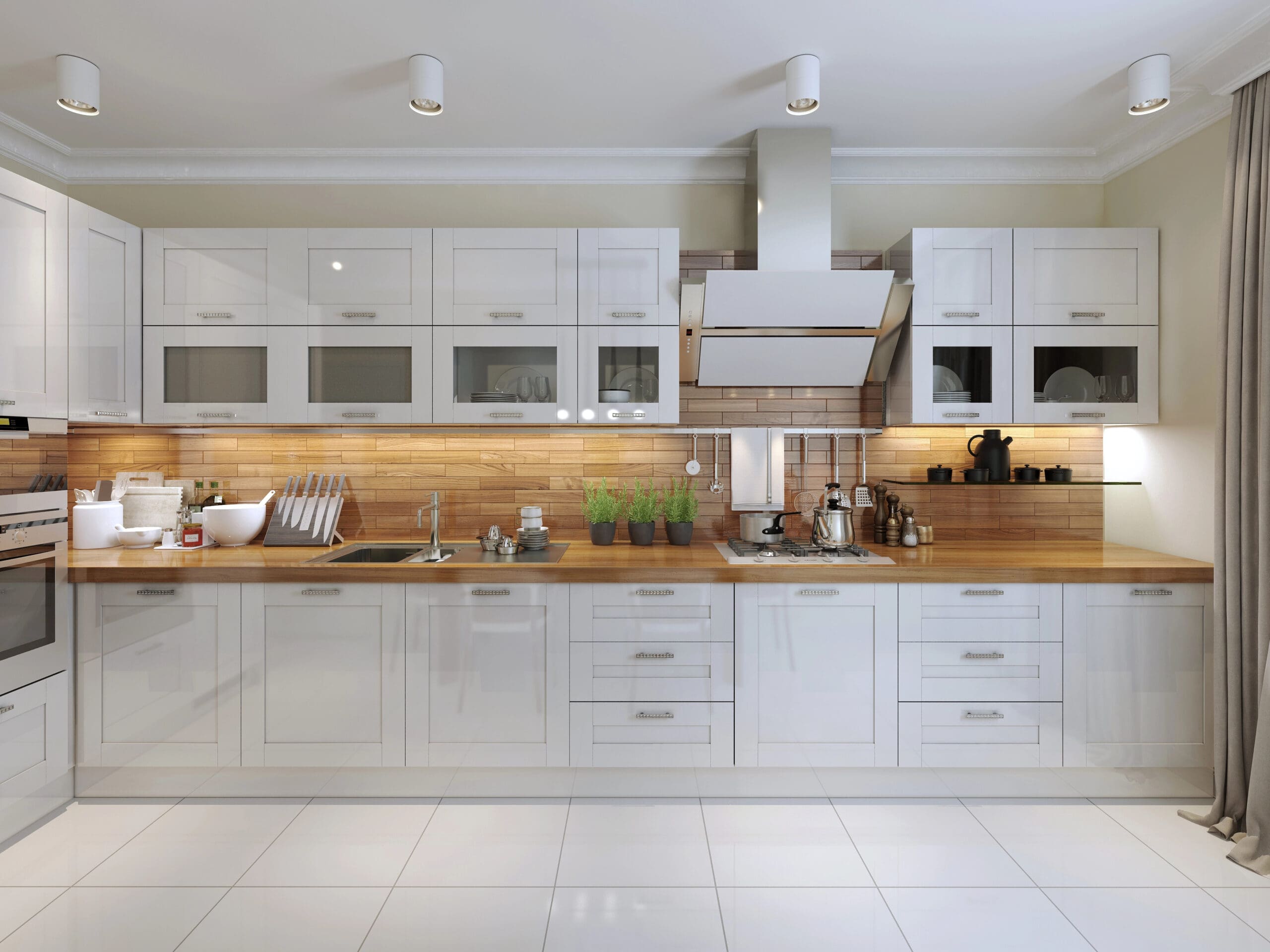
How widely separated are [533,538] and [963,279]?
2.05 m

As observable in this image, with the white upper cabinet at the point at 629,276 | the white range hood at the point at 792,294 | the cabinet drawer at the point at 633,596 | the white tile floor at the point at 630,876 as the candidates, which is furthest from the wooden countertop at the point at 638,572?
the white upper cabinet at the point at 629,276

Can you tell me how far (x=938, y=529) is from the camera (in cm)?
324

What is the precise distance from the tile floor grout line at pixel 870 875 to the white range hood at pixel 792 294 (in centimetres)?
174

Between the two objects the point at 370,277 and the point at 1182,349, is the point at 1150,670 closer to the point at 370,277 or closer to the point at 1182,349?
the point at 1182,349

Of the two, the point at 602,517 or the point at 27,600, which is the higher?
the point at 602,517

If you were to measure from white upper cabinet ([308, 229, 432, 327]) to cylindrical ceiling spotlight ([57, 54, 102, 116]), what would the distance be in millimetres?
761

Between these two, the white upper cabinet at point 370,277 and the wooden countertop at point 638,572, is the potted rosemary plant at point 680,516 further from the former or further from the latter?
the white upper cabinet at point 370,277

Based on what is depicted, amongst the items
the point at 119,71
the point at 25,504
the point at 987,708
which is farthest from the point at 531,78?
the point at 987,708

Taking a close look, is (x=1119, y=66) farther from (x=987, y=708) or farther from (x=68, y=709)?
(x=68, y=709)

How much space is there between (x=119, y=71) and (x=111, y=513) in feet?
5.43

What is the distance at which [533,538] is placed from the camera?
2945 millimetres

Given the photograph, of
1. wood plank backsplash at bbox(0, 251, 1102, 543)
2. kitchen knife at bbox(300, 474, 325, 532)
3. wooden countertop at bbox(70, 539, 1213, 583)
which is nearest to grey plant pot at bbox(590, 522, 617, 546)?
wood plank backsplash at bbox(0, 251, 1102, 543)

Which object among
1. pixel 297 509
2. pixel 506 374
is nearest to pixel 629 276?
pixel 506 374

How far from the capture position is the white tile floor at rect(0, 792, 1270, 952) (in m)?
1.89
